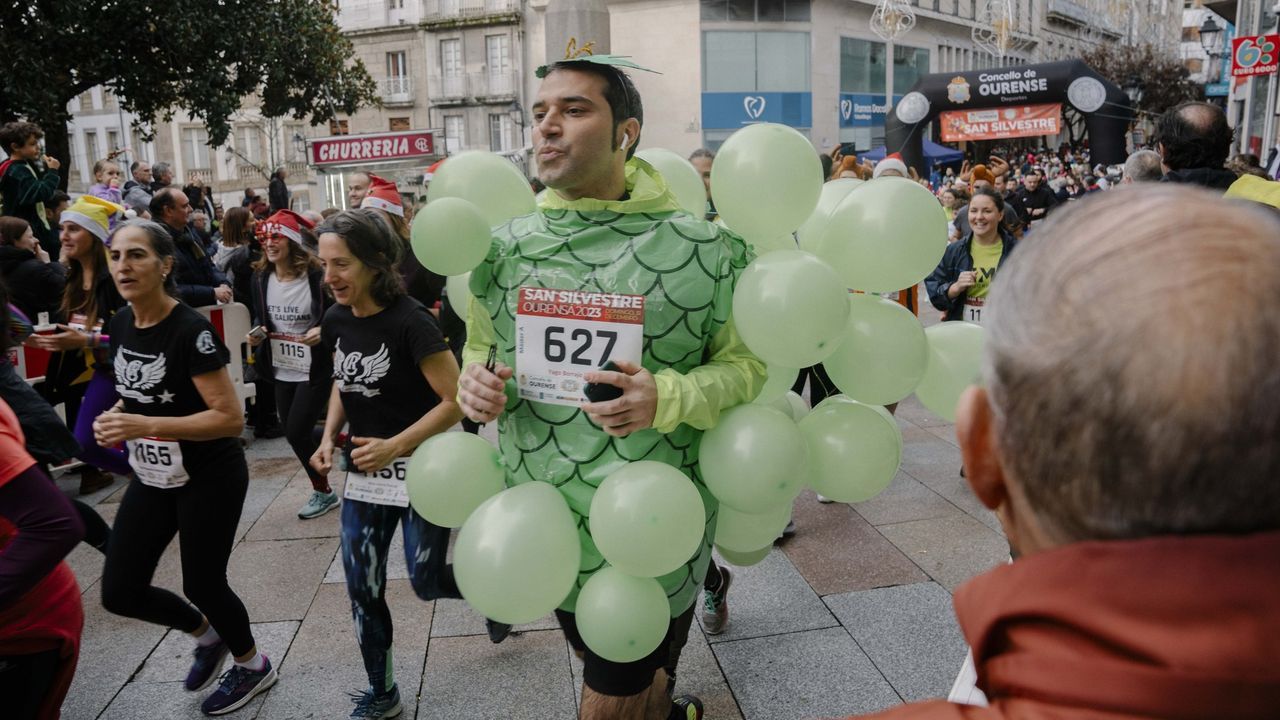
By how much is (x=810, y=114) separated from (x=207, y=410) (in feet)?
104

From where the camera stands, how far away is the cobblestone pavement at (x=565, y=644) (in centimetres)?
327

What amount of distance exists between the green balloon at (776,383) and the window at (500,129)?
33.8 m

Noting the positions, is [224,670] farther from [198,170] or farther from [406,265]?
[198,170]

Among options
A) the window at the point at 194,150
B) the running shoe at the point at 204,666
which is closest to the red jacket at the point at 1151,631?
the running shoe at the point at 204,666

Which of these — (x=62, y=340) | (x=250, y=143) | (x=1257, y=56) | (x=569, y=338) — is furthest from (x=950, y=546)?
(x=250, y=143)

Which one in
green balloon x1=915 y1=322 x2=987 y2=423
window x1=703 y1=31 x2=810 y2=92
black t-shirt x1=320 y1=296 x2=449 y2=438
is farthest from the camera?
window x1=703 y1=31 x2=810 y2=92

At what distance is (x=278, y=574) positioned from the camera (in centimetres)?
448

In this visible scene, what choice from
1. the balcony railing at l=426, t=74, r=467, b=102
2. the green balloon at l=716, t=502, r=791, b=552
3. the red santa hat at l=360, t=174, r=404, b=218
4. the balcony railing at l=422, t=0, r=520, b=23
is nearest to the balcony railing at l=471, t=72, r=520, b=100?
the balcony railing at l=426, t=74, r=467, b=102

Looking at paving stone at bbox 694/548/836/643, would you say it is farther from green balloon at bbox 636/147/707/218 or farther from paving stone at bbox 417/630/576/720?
green balloon at bbox 636/147/707/218

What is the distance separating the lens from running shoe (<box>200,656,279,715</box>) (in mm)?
3234

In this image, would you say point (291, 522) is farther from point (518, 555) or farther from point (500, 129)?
point (500, 129)

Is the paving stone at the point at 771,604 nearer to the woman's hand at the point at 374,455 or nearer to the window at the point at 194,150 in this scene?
the woman's hand at the point at 374,455

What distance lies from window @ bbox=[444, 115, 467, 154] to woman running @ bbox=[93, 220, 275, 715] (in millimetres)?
33759

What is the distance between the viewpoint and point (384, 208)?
218 inches
